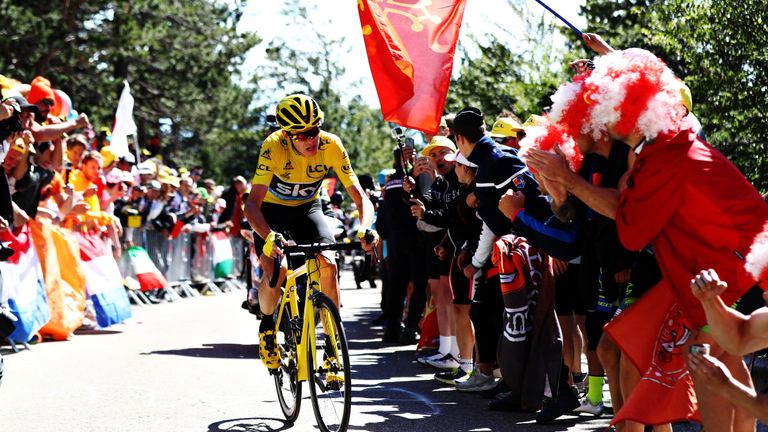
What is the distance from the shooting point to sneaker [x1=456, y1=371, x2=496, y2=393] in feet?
28.2

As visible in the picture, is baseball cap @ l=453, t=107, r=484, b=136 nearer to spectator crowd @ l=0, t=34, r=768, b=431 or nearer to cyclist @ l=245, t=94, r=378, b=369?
spectator crowd @ l=0, t=34, r=768, b=431

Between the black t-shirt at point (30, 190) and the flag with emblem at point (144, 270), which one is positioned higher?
the black t-shirt at point (30, 190)

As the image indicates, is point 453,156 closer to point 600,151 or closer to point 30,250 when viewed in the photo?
point 600,151

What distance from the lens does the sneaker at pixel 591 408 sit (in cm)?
746

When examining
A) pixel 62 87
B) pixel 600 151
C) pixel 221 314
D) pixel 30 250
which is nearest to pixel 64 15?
pixel 62 87

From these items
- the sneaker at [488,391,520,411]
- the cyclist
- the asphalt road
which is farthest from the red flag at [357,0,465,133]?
the sneaker at [488,391,520,411]

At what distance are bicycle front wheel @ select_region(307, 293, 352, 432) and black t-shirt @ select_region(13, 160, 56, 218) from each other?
5.53 meters

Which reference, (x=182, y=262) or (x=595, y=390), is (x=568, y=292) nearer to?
(x=595, y=390)

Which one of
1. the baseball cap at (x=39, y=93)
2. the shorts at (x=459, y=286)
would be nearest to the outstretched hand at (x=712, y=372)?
the shorts at (x=459, y=286)

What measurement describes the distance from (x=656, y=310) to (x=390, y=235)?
7879mm

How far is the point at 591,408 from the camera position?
7.46 m

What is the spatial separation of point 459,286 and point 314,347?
274cm

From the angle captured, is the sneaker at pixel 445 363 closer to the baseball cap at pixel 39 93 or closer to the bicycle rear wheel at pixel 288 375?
the bicycle rear wheel at pixel 288 375

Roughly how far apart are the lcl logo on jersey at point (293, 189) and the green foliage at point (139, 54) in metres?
21.2
